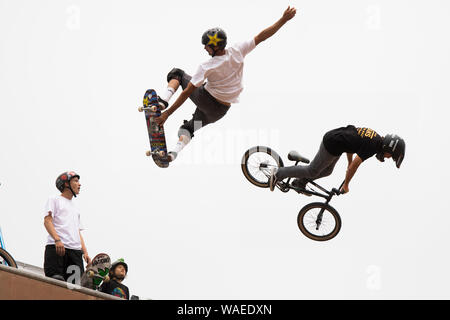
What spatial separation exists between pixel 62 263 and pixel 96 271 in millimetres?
539

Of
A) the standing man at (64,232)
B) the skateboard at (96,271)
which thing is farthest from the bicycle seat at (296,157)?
the standing man at (64,232)

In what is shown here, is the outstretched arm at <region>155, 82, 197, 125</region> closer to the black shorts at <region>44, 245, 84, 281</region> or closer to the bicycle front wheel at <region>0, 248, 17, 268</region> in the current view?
the black shorts at <region>44, 245, 84, 281</region>

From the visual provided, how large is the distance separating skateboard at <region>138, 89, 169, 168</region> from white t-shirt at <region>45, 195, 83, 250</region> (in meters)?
1.94

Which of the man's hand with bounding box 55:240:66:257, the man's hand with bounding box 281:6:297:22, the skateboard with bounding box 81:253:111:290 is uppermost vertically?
the man's hand with bounding box 281:6:297:22

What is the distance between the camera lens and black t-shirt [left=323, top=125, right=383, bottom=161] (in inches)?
461

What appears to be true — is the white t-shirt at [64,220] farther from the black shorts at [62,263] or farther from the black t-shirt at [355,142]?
the black t-shirt at [355,142]

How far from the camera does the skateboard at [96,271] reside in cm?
1091

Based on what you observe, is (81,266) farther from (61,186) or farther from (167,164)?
(167,164)

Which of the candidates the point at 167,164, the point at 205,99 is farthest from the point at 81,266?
the point at 205,99

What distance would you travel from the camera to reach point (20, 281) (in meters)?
10.3

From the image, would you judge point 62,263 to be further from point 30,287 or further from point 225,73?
point 225,73

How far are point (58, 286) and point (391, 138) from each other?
540 cm

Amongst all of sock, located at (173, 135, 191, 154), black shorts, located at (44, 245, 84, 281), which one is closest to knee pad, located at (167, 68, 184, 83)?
sock, located at (173, 135, 191, 154)

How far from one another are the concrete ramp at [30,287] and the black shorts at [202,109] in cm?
351
